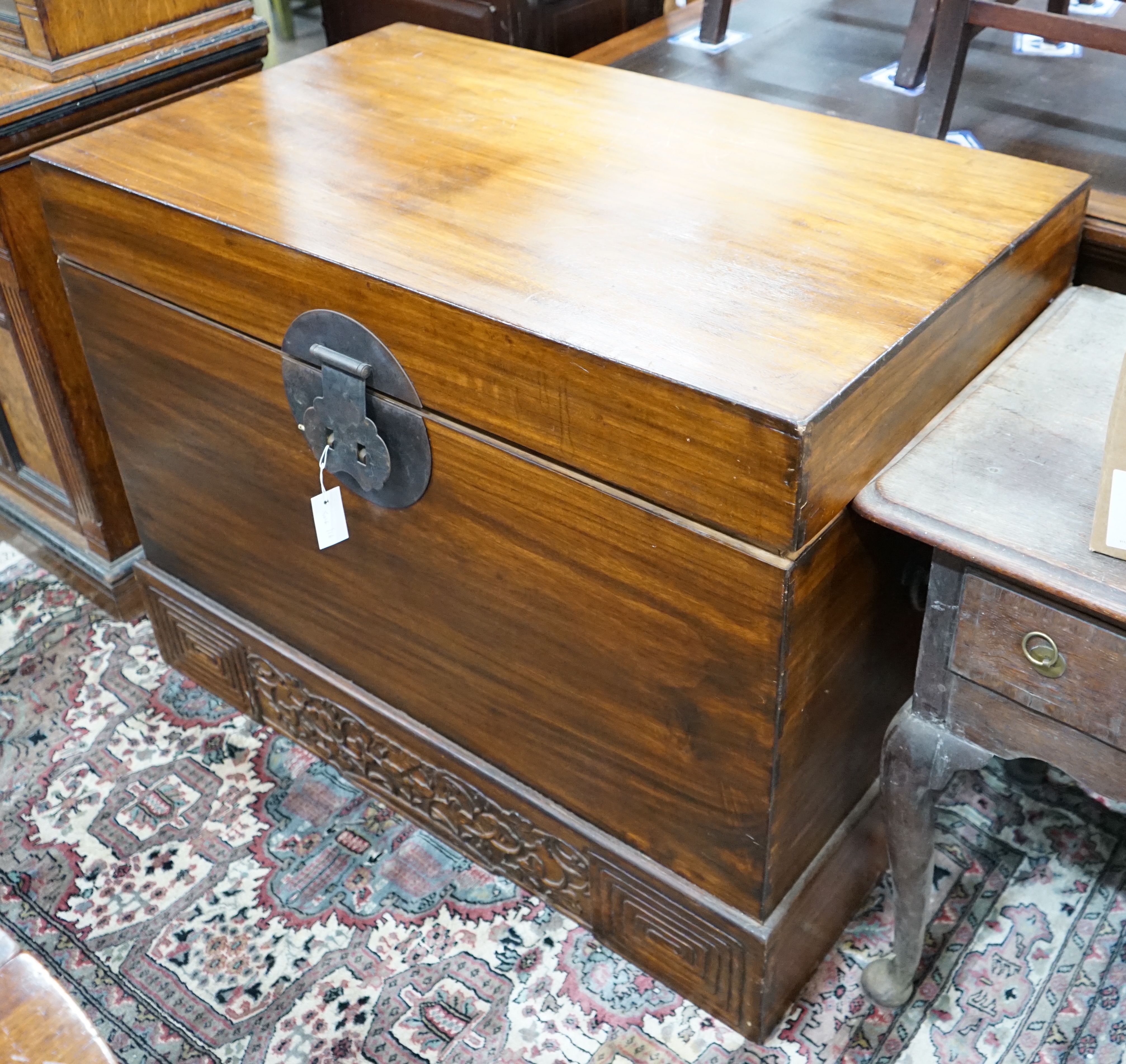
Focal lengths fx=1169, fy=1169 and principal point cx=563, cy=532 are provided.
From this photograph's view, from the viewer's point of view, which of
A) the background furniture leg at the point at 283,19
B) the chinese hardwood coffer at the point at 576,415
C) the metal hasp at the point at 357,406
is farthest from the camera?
the background furniture leg at the point at 283,19

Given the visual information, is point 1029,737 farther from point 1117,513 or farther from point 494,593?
point 494,593

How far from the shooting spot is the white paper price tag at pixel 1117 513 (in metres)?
0.85

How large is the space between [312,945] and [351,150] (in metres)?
0.91

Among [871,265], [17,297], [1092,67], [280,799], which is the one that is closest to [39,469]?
[17,297]

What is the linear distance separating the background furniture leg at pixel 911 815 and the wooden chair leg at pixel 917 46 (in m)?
0.99

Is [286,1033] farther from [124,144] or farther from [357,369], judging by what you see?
[124,144]

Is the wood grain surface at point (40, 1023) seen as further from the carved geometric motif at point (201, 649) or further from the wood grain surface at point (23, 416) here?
the wood grain surface at point (23, 416)

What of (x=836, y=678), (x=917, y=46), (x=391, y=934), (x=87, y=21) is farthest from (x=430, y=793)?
(x=917, y=46)

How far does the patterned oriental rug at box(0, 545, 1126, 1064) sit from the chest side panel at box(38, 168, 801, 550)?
647 mm

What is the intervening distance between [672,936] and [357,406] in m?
0.65

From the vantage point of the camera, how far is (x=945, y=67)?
145 centimetres

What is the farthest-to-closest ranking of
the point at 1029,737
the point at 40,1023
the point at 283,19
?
the point at 283,19 → the point at 1029,737 → the point at 40,1023

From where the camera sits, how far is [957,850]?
1.44m

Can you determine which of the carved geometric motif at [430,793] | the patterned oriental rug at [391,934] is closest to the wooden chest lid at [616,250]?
the carved geometric motif at [430,793]
